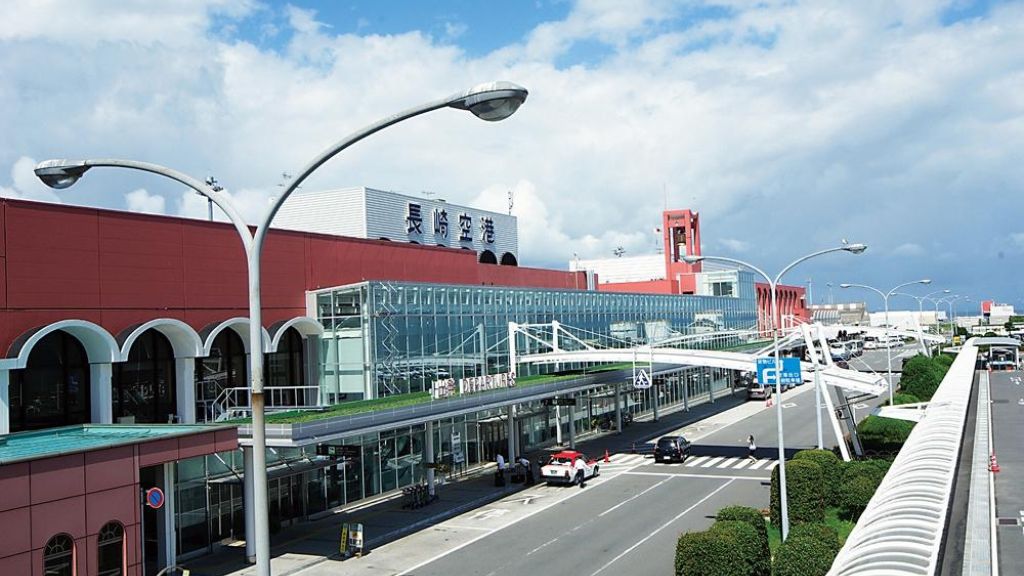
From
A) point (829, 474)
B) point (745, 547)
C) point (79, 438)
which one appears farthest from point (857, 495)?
point (79, 438)

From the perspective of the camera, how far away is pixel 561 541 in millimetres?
27500

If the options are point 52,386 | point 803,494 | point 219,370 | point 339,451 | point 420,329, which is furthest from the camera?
point 420,329

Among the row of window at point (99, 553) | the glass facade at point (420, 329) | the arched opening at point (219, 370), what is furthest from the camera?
the glass facade at point (420, 329)

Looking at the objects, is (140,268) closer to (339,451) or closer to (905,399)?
(339,451)

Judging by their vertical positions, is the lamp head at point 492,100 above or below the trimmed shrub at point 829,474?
above

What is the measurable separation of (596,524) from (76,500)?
54.9 ft

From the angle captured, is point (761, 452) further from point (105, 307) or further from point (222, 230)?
point (105, 307)

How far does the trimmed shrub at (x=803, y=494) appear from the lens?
91.7 ft

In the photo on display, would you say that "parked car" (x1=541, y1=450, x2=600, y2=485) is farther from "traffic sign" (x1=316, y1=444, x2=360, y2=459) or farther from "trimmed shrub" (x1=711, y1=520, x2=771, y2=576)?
"trimmed shrub" (x1=711, y1=520, x2=771, y2=576)

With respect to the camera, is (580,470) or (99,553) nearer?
(99,553)

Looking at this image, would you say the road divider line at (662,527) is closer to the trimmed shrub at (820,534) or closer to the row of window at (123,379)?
the trimmed shrub at (820,534)

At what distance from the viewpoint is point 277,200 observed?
10.1m

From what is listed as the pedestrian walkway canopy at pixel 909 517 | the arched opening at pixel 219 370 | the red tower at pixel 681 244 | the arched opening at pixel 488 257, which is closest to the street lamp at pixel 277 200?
the pedestrian walkway canopy at pixel 909 517

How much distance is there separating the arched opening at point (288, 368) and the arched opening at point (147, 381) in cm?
481
